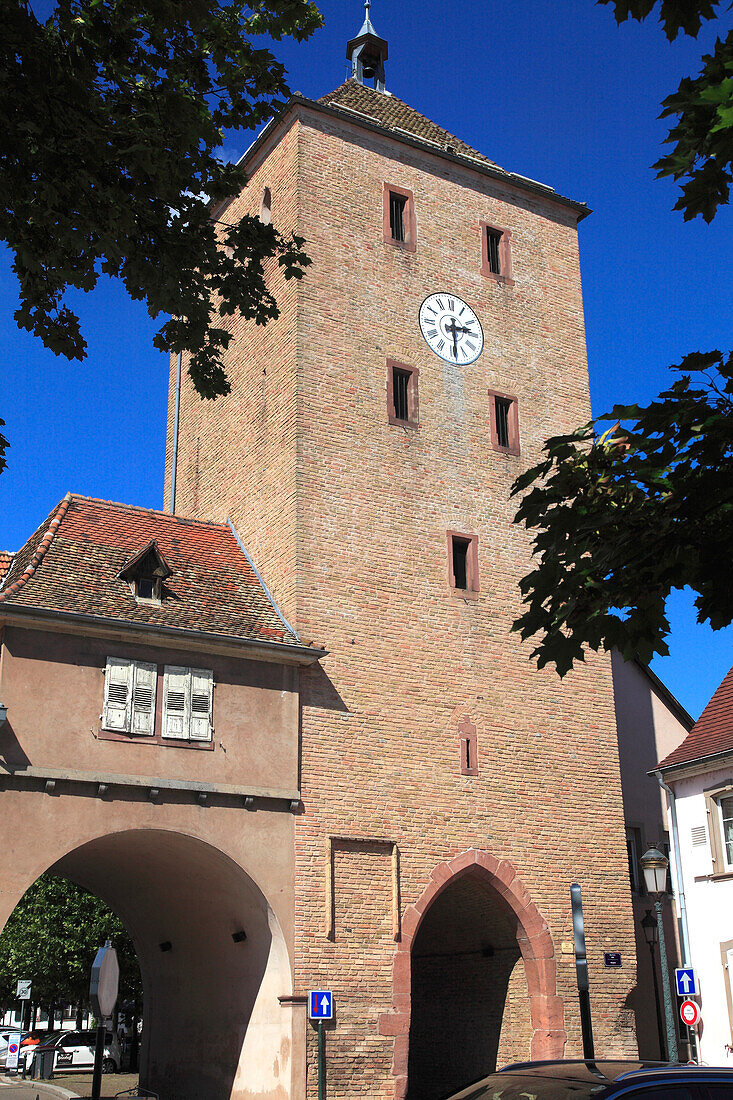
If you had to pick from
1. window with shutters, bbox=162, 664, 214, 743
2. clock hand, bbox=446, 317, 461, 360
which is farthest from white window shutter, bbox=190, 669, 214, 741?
clock hand, bbox=446, 317, 461, 360

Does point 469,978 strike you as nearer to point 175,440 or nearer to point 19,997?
point 175,440

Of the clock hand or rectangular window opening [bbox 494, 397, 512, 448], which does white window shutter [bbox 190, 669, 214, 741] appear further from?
the clock hand

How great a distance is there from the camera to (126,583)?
19250mm

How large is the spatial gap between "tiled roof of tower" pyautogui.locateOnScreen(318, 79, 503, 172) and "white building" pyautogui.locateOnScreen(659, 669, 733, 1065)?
530 inches

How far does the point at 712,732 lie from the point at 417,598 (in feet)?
21.4

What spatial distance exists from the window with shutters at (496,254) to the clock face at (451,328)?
131cm

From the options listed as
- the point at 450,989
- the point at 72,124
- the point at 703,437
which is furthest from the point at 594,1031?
the point at 72,124

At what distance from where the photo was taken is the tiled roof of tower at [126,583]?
60.0 ft

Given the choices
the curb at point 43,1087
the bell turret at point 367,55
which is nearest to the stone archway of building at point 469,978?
the curb at point 43,1087

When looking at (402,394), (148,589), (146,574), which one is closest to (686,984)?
(148,589)

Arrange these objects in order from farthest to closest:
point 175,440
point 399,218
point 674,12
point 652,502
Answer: point 175,440, point 399,218, point 652,502, point 674,12

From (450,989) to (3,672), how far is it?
11227 mm

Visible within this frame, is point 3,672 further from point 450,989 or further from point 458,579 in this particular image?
point 450,989

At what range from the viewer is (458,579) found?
22469mm
